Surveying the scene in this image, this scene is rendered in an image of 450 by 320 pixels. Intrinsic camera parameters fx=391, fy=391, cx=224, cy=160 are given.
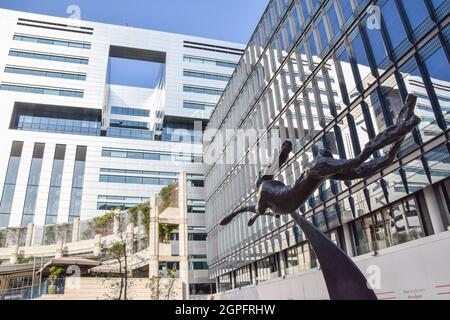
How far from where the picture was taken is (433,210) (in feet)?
42.4

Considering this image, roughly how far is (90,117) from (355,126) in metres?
51.5

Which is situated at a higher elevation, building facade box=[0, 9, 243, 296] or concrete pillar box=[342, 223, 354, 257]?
building facade box=[0, 9, 243, 296]

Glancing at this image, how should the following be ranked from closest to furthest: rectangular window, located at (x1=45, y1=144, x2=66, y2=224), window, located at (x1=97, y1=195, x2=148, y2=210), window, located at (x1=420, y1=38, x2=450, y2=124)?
window, located at (x1=420, y1=38, x2=450, y2=124) < window, located at (x1=97, y1=195, x2=148, y2=210) < rectangular window, located at (x1=45, y1=144, x2=66, y2=224)

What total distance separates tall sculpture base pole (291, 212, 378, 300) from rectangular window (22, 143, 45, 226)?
2077 inches

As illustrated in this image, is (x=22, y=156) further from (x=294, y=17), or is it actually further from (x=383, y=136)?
(x=383, y=136)

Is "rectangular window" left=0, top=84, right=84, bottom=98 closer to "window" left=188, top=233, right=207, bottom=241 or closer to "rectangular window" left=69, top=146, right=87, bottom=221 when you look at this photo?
"rectangular window" left=69, top=146, right=87, bottom=221

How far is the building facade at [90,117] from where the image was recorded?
5256cm

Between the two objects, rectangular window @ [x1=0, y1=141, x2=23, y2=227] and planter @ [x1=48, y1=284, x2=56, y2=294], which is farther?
rectangular window @ [x1=0, y1=141, x2=23, y2=227]

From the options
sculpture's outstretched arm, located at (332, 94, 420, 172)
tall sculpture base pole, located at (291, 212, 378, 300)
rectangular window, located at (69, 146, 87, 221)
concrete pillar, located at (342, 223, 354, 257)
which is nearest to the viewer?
sculpture's outstretched arm, located at (332, 94, 420, 172)

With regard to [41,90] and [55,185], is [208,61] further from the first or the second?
[55,185]

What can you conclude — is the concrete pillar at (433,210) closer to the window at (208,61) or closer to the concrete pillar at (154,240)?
the concrete pillar at (154,240)

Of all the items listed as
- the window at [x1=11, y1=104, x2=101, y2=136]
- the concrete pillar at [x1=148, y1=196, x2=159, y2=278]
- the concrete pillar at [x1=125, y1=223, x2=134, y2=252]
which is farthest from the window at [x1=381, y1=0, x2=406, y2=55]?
the window at [x1=11, y1=104, x2=101, y2=136]

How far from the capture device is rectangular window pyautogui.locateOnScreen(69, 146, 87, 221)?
53.6 meters

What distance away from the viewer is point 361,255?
52.9 ft
